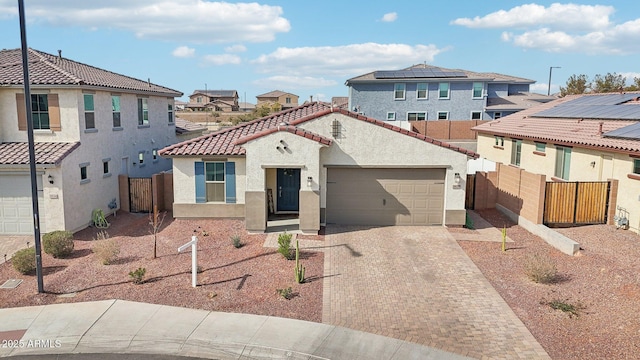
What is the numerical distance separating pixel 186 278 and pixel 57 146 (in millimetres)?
8629

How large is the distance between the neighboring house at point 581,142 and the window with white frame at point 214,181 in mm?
14431

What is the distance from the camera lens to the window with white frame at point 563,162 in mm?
19797

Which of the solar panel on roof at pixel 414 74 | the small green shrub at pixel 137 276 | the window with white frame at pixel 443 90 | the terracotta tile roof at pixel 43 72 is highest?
the solar panel on roof at pixel 414 74

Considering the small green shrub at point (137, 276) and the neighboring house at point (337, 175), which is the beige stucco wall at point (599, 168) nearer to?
the neighboring house at point (337, 175)

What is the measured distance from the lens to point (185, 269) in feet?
42.7

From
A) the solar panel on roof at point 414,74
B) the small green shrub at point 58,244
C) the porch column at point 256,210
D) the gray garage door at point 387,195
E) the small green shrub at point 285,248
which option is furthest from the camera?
the solar panel on roof at point 414,74

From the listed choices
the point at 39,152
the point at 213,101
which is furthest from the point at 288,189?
the point at 213,101

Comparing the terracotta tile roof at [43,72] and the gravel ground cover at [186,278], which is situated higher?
the terracotta tile roof at [43,72]

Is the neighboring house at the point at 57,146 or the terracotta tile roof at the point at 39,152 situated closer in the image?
the terracotta tile roof at the point at 39,152

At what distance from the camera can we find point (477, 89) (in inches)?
1631

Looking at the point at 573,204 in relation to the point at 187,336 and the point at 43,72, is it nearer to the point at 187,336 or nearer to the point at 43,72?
the point at 187,336

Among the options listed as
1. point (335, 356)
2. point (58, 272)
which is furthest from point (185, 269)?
point (335, 356)

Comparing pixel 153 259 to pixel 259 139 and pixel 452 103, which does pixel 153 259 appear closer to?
pixel 259 139

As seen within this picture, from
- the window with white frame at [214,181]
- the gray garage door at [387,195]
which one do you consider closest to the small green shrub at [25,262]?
the window with white frame at [214,181]
